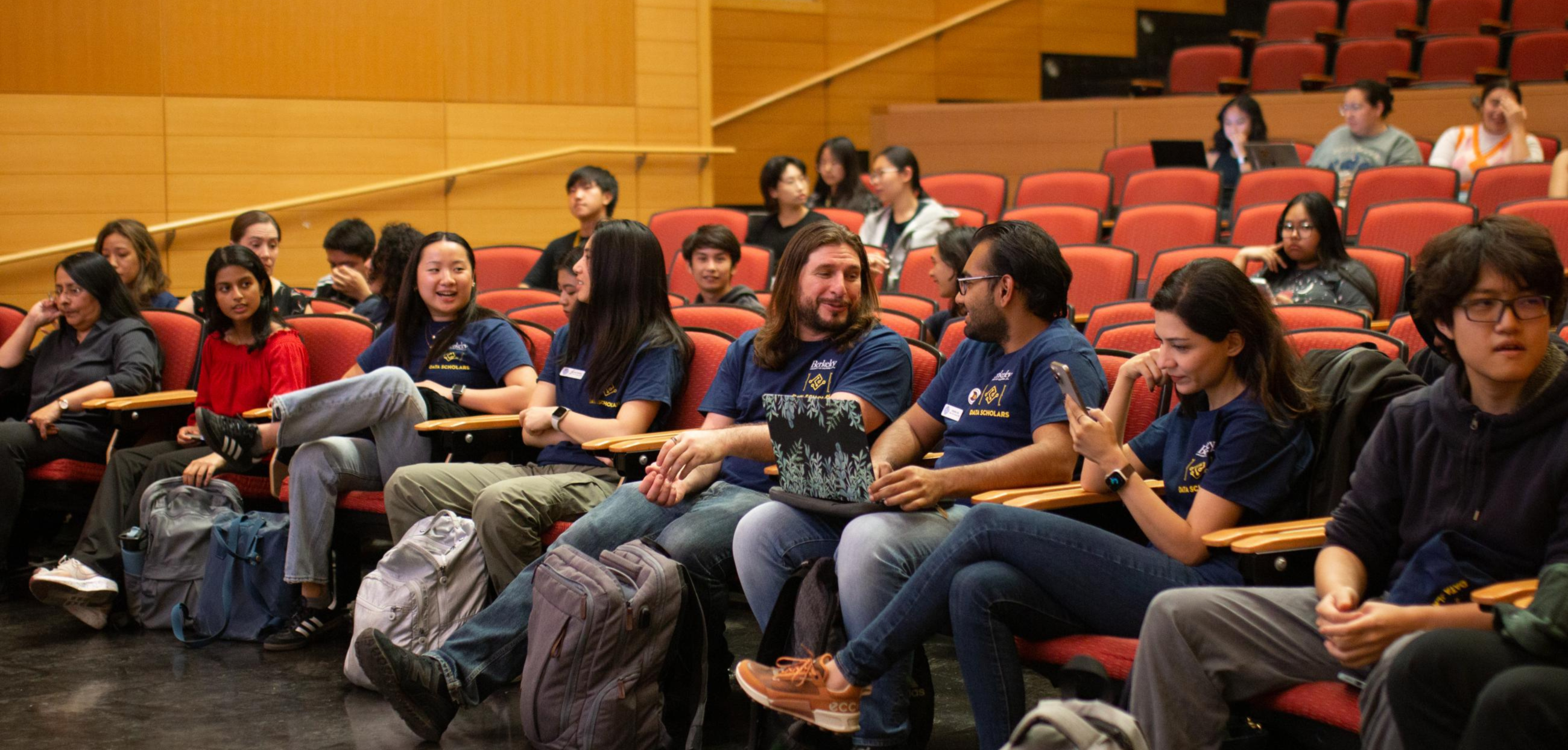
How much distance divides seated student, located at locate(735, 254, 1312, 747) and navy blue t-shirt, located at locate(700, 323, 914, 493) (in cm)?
58

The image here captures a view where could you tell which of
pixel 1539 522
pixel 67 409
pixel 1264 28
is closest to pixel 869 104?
pixel 1264 28

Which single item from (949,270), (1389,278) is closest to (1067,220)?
(1389,278)

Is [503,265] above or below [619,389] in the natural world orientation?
above

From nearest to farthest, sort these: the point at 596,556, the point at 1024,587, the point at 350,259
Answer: the point at 1024,587 < the point at 596,556 < the point at 350,259

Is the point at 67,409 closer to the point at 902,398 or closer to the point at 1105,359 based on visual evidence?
the point at 902,398

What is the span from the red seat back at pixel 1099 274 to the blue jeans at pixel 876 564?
6.45ft

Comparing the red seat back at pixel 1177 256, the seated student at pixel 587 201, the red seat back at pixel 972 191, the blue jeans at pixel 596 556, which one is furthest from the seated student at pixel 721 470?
the red seat back at pixel 972 191

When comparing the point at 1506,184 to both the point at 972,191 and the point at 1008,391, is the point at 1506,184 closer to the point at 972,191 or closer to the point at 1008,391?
the point at 972,191

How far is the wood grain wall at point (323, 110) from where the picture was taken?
555cm

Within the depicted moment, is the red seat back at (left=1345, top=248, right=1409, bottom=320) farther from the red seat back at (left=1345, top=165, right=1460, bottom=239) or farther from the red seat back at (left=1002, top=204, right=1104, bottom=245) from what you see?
the red seat back at (left=1002, top=204, right=1104, bottom=245)

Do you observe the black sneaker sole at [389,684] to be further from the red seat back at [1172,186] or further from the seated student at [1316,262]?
the red seat back at [1172,186]

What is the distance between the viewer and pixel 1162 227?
4.94 m

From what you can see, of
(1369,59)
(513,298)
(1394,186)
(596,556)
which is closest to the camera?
(596,556)

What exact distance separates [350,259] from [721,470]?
2436 millimetres
